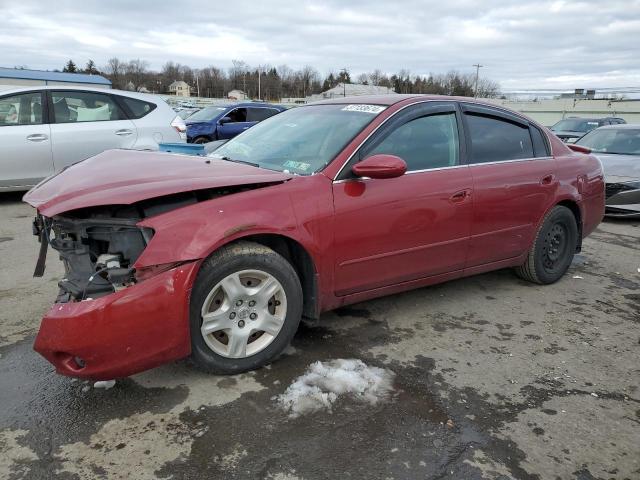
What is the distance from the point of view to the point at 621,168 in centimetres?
762

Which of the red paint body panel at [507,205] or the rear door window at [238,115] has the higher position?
the rear door window at [238,115]

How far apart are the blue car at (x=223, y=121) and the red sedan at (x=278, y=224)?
10718 millimetres

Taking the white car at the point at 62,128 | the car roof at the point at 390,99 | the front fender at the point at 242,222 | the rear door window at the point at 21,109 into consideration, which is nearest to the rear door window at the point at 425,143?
the car roof at the point at 390,99

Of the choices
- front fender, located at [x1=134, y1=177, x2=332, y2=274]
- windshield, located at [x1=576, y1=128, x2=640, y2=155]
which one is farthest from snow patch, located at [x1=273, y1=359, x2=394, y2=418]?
windshield, located at [x1=576, y1=128, x2=640, y2=155]

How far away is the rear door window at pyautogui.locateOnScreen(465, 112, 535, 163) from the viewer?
3.81 m

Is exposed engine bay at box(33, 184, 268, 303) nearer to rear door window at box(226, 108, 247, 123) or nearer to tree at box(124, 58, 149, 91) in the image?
rear door window at box(226, 108, 247, 123)

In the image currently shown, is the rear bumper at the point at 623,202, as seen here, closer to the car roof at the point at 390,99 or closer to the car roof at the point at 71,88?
the car roof at the point at 390,99

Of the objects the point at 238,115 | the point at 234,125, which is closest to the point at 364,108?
the point at 234,125

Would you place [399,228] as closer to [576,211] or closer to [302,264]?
[302,264]

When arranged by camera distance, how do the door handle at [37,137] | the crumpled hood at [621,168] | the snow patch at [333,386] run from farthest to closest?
the crumpled hood at [621,168] → the door handle at [37,137] → the snow patch at [333,386]

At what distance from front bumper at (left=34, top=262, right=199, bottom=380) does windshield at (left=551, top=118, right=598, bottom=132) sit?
1580 centimetres

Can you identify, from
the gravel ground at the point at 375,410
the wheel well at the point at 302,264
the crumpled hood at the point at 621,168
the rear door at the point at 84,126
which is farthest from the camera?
the crumpled hood at the point at 621,168

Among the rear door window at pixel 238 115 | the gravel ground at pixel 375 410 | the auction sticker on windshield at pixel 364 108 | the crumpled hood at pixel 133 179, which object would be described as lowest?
the gravel ground at pixel 375 410

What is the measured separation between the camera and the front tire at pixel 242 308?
102 inches
